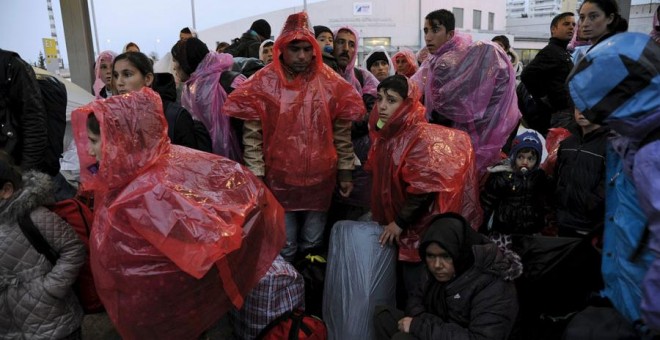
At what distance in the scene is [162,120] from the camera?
1.80 meters

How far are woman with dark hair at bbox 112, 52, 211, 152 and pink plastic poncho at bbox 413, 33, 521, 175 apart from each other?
173 centimetres

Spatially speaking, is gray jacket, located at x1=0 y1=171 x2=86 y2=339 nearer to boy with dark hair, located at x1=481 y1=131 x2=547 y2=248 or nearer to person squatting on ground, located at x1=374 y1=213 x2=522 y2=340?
person squatting on ground, located at x1=374 y1=213 x2=522 y2=340

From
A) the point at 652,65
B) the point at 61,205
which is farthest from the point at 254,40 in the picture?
the point at 652,65

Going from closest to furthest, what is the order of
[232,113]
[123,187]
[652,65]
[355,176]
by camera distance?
[652,65] < [123,187] < [232,113] < [355,176]

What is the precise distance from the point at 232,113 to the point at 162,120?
73cm

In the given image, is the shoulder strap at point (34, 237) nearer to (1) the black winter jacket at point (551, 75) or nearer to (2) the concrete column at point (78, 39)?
(1) the black winter jacket at point (551, 75)

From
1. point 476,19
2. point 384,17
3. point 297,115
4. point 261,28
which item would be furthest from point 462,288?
point 476,19

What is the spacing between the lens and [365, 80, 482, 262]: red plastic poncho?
2217 mm

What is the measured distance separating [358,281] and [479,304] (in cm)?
70

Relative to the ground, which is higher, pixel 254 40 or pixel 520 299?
pixel 254 40

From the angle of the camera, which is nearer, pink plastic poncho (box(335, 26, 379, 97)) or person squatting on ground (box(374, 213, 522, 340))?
person squatting on ground (box(374, 213, 522, 340))

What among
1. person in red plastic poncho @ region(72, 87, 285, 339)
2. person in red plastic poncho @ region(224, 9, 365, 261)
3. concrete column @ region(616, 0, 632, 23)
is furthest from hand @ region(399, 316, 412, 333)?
concrete column @ region(616, 0, 632, 23)

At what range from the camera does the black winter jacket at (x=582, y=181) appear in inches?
82.8

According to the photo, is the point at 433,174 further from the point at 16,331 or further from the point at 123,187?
the point at 16,331
